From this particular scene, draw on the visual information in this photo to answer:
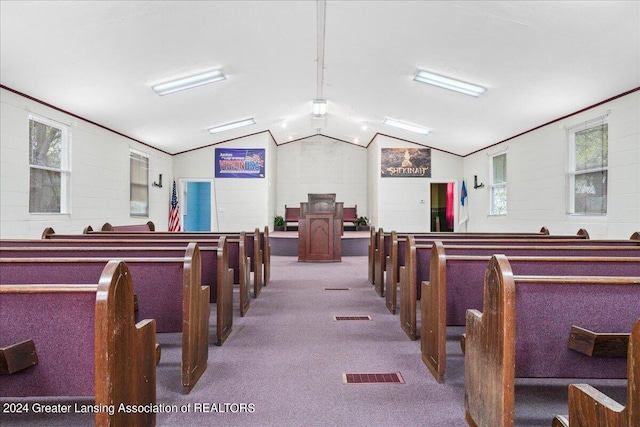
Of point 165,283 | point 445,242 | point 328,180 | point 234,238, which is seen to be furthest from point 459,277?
point 328,180

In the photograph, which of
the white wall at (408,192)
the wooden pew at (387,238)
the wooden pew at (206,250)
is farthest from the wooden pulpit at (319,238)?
the wooden pew at (206,250)

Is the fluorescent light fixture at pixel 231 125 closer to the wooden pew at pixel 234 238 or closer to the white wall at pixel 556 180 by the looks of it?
the wooden pew at pixel 234 238

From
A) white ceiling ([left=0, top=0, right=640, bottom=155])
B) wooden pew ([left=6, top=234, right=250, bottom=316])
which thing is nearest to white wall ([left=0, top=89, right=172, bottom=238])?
white ceiling ([left=0, top=0, right=640, bottom=155])

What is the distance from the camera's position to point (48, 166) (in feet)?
18.7

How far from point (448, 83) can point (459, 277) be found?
14.7 feet

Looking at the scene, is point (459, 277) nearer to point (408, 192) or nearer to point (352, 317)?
point (352, 317)

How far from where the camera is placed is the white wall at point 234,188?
11.0 metres

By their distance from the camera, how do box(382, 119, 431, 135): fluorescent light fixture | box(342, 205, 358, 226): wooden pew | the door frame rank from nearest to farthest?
box(382, 119, 431, 135): fluorescent light fixture
the door frame
box(342, 205, 358, 226): wooden pew

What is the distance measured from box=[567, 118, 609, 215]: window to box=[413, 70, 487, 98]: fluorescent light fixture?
1.57 meters

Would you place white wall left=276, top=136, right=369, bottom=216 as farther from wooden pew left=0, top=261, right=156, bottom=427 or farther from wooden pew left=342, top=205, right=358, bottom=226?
wooden pew left=0, top=261, right=156, bottom=427

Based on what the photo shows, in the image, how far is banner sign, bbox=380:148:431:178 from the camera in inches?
436

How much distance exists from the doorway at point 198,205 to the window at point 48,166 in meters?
4.83

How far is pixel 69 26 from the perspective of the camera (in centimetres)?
395

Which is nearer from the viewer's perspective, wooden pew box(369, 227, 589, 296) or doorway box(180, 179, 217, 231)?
wooden pew box(369, 227, 589, 296)
